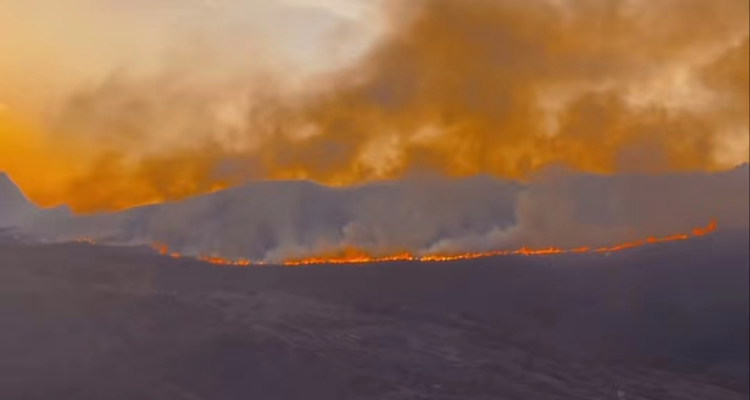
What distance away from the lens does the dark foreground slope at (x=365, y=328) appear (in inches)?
782

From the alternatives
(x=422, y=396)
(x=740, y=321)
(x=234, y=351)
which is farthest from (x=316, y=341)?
(x=740, y=321)

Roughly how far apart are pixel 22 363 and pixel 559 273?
44.6 ft

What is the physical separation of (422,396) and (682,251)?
836 centimetres

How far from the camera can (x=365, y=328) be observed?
2281 cm

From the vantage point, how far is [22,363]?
720 inches

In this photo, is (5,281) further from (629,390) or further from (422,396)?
(629,390)

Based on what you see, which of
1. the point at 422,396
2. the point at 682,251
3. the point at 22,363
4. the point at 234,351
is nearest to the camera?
the point at 22,363

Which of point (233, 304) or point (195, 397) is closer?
point (195, 397)

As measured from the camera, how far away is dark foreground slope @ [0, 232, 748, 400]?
19.9 m

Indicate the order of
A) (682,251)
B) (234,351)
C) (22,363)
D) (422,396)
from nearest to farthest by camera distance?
(22,363) < (422,396) < (234,351) < (682,251)

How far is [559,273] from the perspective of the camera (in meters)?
24.0

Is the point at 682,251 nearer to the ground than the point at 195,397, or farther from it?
farther from it

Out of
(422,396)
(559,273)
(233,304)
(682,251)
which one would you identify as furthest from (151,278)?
(682,251)

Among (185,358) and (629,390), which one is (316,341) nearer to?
(185,358)
